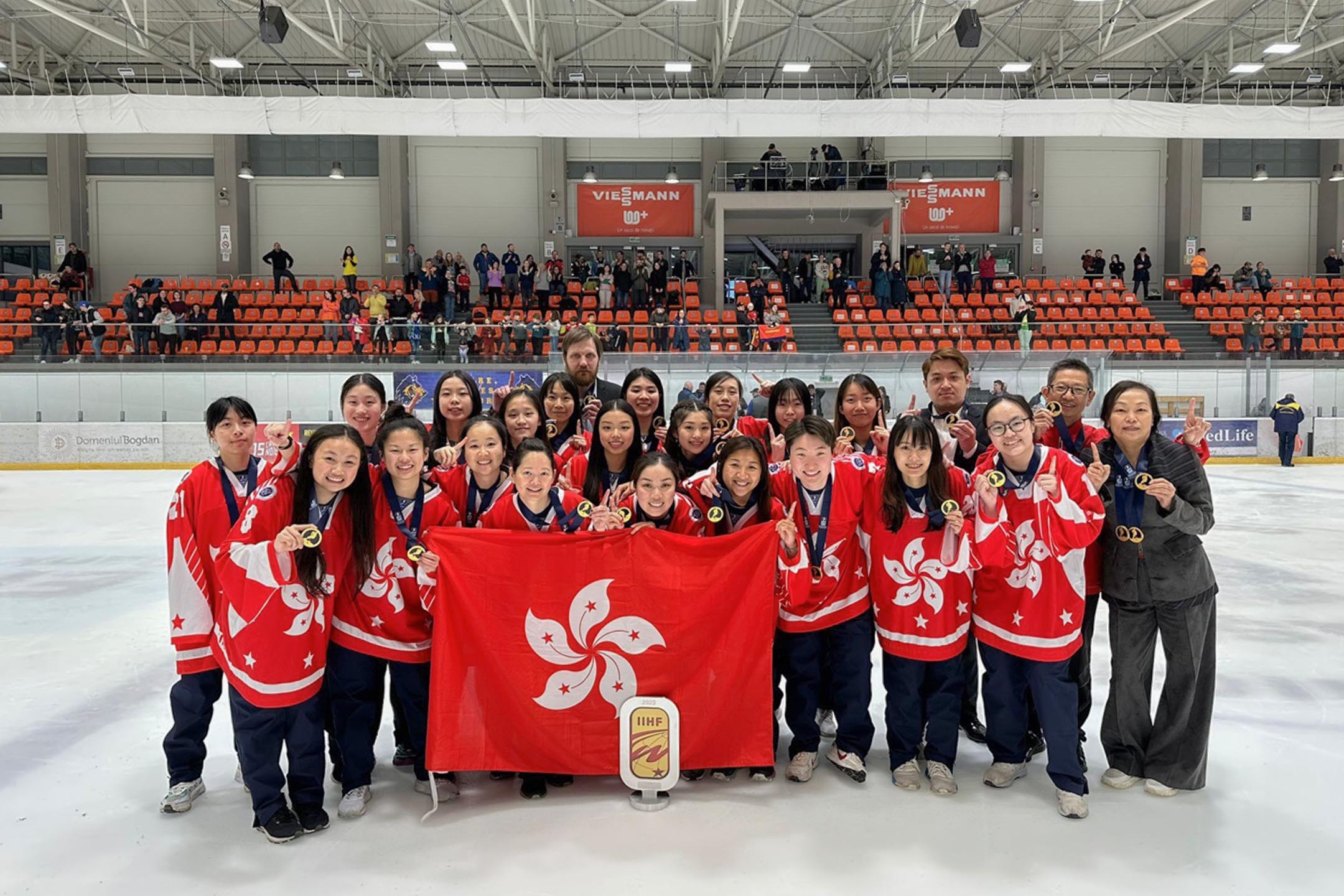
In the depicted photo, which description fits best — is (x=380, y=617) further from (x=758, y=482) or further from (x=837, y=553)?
(x=837, y=553)

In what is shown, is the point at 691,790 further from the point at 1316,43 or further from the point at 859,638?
the point at 1316,43

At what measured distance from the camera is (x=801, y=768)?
3.56 meters

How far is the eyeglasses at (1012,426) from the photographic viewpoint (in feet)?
10.5

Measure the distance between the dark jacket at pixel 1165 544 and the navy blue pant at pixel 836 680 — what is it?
98 cm

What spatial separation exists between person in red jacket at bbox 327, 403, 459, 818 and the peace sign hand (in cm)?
234

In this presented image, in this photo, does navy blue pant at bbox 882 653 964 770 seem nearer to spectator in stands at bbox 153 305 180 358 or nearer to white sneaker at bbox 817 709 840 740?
white sneaker at bbox 817 709 840 740

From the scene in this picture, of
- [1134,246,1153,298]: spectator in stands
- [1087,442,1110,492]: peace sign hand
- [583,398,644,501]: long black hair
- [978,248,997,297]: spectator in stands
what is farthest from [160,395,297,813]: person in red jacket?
[1134,246,1153,298]: spectator in stands

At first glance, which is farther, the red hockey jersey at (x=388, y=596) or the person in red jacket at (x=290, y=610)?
the red hockey jersey at (x=388, y=596)


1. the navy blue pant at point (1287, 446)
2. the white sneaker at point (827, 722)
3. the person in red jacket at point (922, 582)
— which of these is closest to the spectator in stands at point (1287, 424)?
the navy blue pant at point (1287, 446)

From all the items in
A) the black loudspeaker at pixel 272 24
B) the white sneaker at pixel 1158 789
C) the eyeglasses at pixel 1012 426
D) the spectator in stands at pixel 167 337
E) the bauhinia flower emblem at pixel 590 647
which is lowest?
the white sneaker at pixel 1158 789

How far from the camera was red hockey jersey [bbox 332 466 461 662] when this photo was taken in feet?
10.8

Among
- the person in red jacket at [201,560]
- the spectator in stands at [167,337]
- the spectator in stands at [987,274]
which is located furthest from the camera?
the spectator in stands at [987,274]

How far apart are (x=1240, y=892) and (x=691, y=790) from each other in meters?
1.83

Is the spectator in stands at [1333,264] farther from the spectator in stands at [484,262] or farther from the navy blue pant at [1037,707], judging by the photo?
the navy blue pant at [1037,707]
